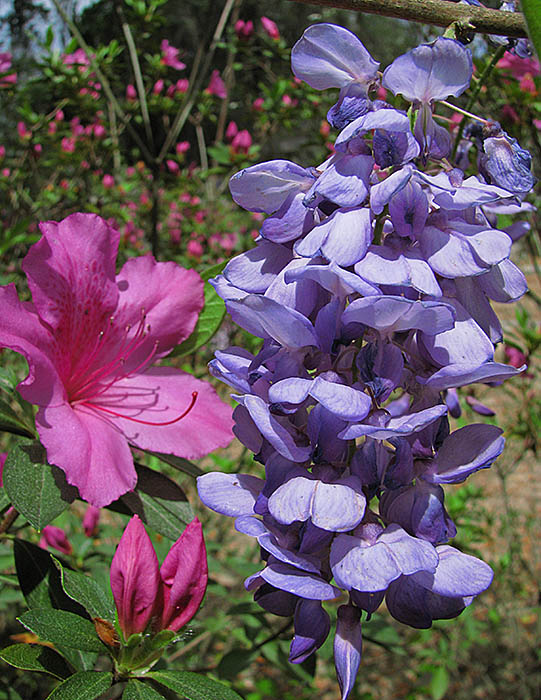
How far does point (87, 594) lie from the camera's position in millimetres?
784

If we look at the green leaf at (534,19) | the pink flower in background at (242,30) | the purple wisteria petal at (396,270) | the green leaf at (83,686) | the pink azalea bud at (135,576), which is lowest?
the green leaf at (83,686)

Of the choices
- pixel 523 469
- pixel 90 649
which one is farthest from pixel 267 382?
pixel 523 469

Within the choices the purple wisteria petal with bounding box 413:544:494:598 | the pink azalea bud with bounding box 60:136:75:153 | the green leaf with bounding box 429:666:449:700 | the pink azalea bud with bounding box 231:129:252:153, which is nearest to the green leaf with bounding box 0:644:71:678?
the purple wisteria petal with bounding box 413:544:494:598

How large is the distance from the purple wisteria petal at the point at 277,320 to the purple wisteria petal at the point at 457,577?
227 mm

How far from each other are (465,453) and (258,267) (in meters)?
0.27

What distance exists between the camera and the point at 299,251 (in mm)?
594

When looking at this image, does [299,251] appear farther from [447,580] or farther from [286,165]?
[447,580]

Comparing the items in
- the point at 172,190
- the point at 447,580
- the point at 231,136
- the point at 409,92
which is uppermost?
the point at 409,92

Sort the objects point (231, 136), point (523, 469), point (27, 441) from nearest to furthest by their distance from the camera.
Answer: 1. point (27, 441)
2. point (231, 136)
3. point (523, 469)

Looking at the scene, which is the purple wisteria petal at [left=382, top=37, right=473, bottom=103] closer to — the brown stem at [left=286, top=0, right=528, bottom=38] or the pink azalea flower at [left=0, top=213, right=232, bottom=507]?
the brown stem at [left=286, top=0, right=528, bottom=38]

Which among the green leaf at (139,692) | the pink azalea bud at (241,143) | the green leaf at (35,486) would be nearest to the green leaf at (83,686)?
the green leaf at (139,692)

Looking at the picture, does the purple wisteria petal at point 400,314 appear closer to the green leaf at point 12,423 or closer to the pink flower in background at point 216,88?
the green leaf at point 12,423

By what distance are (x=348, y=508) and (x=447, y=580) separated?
11cm

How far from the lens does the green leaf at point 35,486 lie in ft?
2.51
